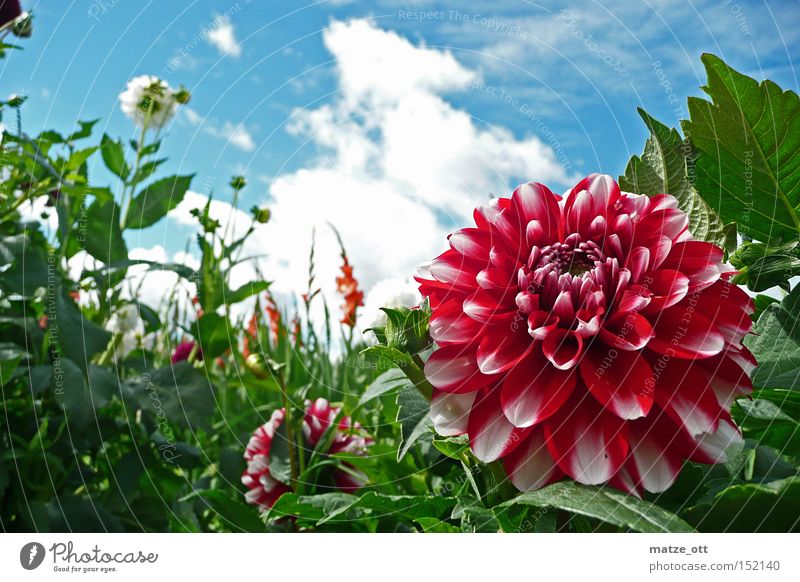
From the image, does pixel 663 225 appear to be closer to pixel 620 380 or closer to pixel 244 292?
pixel 620 380

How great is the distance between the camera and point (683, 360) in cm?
21

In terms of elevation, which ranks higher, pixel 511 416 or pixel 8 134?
pixel 8 134

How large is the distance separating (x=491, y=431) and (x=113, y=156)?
557 mm

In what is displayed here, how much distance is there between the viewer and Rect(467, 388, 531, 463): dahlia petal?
21 centimetres

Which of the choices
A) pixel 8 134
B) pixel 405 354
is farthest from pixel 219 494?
pixel 8 134

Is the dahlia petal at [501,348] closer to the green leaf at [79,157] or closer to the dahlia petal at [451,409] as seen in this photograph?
the dahlia petal at [451,409]

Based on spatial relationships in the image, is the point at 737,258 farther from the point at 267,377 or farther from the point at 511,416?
the point at 267,377

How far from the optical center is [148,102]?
2.04 feet

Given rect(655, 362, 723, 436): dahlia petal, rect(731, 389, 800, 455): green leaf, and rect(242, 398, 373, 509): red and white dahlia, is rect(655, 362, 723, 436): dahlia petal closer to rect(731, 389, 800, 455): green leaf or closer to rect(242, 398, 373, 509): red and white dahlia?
rect(731, 389, 800, 455): green leaf

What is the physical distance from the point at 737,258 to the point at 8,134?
1.83 ft

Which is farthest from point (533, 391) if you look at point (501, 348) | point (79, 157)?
point (79, 157)

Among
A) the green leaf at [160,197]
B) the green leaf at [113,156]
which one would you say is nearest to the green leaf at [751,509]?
the green leaf at [160,197]
